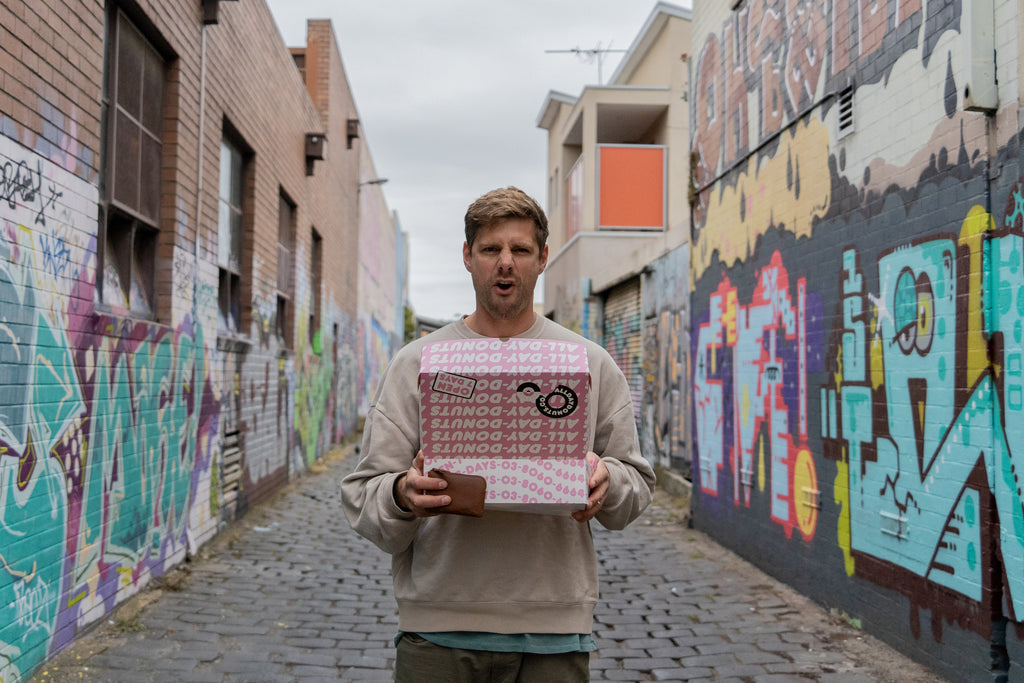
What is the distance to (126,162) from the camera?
5.71 metres

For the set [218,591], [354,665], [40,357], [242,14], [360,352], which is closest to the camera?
[40,357]

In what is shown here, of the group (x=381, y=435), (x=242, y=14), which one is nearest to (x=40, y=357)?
(x=381, y=435)

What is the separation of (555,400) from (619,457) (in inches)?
16.0

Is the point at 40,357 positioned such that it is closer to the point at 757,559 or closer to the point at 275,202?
the point at 757,559

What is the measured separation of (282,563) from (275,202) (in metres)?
5.06

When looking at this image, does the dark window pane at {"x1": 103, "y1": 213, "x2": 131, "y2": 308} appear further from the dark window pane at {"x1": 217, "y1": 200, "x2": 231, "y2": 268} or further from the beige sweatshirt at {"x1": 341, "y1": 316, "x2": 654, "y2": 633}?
the beige sweatshirt at {"x1": 341, "y1": 316, "x2": 654, "y2": 633}

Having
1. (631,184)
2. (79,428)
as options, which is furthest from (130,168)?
(631,184)

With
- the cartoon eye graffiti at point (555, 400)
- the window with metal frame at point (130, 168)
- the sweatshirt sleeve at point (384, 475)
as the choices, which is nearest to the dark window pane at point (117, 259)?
the window with metal frame at point (130, 168)

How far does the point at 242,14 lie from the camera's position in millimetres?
8547

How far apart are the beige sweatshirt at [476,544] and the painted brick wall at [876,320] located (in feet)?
8.55

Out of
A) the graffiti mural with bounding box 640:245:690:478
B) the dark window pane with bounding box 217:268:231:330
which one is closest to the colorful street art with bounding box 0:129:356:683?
the dark window pane with bounding box 217:268:231:330

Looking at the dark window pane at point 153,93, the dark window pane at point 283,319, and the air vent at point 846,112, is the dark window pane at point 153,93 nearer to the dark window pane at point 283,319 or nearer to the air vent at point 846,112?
the air vent at point 846,112

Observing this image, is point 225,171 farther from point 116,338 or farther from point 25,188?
point 25,188

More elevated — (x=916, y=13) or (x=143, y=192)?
(x=916, y=13)
